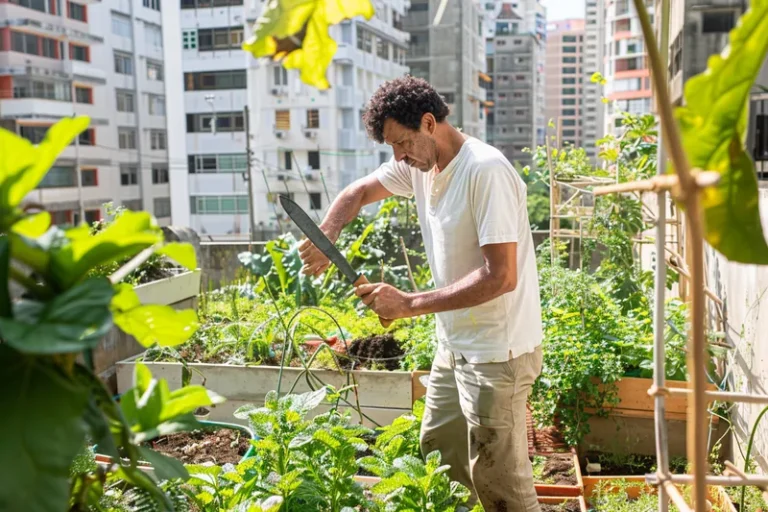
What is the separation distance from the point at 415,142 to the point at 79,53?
77.4 ft

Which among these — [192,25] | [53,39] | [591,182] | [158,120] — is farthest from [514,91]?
[591,182]

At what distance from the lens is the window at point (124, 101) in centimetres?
2620

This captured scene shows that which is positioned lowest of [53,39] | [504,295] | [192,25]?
[504,295]

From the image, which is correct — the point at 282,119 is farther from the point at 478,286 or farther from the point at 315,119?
the point at 478,286

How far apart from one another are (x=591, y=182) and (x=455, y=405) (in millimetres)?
2392

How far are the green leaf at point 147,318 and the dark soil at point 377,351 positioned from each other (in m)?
2.51

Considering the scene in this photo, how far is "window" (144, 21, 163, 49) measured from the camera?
88.2 feet

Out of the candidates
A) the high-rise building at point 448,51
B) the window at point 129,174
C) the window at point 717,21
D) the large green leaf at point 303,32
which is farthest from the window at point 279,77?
the large green leaf at point 303,32

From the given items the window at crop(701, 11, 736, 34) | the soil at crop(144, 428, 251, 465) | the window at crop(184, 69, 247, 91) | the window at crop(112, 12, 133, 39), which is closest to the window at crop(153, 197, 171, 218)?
the window at crop(184, 69, 247, 91)

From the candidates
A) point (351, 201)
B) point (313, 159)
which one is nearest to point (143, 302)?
point (351, 201)

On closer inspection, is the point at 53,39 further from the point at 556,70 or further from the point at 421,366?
the point at 556,70

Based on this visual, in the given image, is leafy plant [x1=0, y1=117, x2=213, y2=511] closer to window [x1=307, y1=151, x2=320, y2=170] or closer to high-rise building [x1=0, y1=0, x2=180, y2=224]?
high-rise building [x1=0, y1=0, x2=180, y2=224]

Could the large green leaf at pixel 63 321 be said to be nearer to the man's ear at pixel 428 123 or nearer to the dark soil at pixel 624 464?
the man's ear at pixel 428 123

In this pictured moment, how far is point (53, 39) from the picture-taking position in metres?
21.6
